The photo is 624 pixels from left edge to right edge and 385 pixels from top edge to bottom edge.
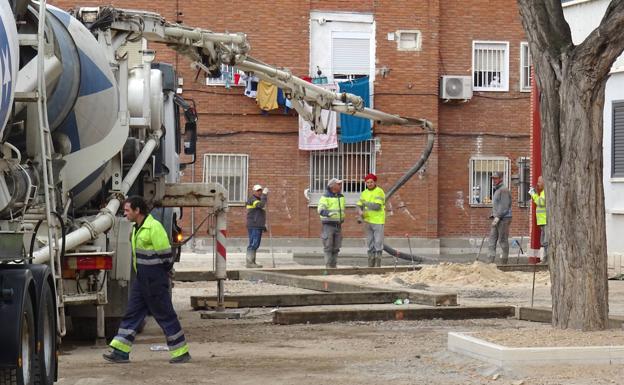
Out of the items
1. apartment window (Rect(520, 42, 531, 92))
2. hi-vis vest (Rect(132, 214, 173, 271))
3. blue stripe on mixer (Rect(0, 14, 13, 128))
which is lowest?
hi-vis vest (Rect(132, 214, 173, 271))

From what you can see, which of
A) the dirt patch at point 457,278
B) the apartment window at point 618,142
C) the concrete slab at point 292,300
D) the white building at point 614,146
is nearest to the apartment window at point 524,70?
the white building at point 614,146

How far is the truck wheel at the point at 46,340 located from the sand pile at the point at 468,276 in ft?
41.2

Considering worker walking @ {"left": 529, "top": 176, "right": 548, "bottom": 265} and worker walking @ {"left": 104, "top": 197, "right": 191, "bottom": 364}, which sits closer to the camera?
worker walking @ {"left": 104, "top": 197, "right": 191, "bottom": 364}

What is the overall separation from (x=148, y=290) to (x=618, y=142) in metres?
13.8

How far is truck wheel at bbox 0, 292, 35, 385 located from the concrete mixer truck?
1cm

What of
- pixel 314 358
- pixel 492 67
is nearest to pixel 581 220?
pixel 314 358

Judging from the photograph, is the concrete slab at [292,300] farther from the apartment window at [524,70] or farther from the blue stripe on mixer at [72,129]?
the apartment window at [524,70]

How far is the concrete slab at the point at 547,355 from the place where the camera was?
10891mm

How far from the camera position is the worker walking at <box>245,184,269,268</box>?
92.3ft

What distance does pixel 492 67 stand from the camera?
37.3 meters

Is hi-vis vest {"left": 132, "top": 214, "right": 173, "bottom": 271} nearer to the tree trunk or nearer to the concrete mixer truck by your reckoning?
the concrete mixer truck

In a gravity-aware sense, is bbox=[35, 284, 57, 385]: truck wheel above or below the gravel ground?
above

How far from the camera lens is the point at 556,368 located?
1090 centimetres

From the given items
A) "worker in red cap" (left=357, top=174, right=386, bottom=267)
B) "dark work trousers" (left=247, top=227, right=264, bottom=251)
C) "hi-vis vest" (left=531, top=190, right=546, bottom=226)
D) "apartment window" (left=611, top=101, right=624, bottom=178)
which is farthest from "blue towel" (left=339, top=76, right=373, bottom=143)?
"apartment window" (left=611, top=101, right=624, bottom=178)
